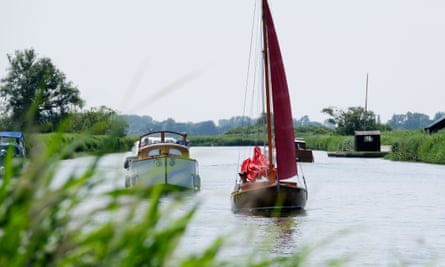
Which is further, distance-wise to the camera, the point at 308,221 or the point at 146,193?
the point at 308,221

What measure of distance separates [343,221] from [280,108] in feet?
10.4

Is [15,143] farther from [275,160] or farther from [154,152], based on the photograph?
[154,152]

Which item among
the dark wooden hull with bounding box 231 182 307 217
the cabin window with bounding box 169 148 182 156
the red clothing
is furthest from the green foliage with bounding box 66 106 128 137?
the cabin window with bounding box 169 148 182 156

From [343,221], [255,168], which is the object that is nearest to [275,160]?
[255,168]

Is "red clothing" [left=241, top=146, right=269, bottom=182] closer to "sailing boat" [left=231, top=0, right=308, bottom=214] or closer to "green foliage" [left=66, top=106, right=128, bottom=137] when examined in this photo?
"sailing boat" [left=231, top=0, right=308, bottom=214]

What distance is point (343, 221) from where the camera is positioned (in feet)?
86.9

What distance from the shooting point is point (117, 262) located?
2.89 meters

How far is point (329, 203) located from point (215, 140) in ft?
286

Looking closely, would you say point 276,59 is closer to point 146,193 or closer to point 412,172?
point 146,193

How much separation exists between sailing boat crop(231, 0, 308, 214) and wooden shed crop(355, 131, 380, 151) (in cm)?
6192

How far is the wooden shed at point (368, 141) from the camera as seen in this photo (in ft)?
294

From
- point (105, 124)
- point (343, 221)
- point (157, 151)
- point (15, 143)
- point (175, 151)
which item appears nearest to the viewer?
point (105, 124)

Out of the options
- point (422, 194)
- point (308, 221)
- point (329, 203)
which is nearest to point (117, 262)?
point (308, 221)

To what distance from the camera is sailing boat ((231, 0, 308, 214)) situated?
84.9 ft
